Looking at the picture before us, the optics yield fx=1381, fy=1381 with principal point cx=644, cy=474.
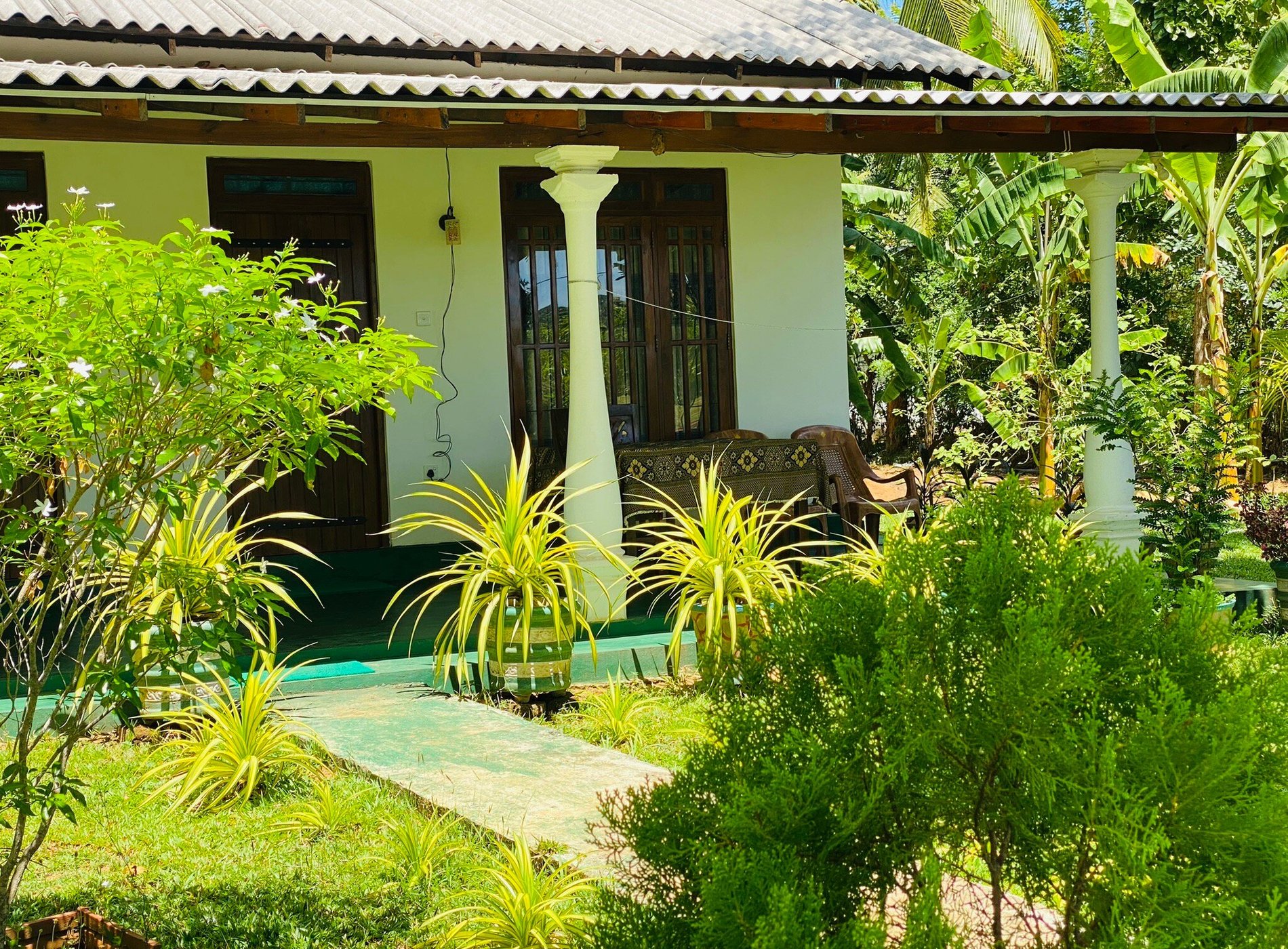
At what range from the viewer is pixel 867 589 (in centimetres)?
225

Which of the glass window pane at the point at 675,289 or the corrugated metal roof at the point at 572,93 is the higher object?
the corrugated metal roof at the point at 572,93

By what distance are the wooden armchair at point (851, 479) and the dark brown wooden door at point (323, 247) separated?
114 inches

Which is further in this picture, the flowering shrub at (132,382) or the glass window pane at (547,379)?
the glass window pane at (547,379)

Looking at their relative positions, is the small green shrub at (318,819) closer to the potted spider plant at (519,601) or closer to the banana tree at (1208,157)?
the potted spider plant at (519,601)

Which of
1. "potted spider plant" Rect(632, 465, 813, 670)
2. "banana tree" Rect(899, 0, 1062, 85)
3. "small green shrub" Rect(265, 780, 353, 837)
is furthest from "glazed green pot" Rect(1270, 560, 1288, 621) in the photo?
"banana tree" Rect(899, 0, 1062, 85)

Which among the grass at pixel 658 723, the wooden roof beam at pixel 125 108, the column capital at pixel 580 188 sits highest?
the wooden roof beam at pixel 125 108

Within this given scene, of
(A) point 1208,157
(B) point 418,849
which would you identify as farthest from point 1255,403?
(B) point 418,849

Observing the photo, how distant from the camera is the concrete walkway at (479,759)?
4258 mm

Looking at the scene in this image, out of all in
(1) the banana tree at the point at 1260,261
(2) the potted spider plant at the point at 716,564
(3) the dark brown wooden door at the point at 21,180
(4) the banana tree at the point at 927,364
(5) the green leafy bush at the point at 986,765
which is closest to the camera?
(5) the green leafy bush at the point at 986,765

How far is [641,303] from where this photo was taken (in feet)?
30.9

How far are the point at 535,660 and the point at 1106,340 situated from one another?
4340 mm

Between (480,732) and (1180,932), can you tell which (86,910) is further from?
(1180,932)

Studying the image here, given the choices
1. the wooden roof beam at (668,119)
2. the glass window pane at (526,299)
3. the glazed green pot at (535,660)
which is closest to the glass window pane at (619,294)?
the glass window pane at (526,299)

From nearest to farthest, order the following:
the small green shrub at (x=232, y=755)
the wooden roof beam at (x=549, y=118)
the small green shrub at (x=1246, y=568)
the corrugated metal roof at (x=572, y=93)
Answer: the small green shrub at (x=232, y=755), the corrugated metal roof at (x=572, y=93), the wooden roof beam at (x=549, y=118), the small green shrub at (x=1246, y=568)
